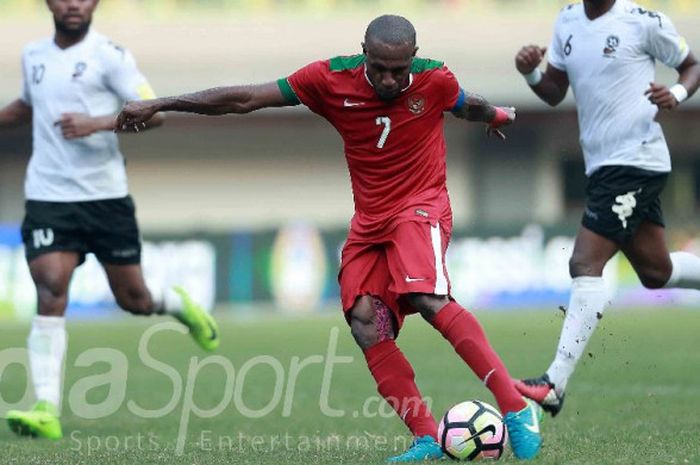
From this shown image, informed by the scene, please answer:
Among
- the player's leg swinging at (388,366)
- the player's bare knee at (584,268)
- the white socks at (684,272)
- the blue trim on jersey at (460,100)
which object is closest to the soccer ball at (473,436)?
the player's leg swinging at (388,366)

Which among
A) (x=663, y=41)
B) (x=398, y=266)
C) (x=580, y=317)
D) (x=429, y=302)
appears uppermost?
(x=663, y=41)

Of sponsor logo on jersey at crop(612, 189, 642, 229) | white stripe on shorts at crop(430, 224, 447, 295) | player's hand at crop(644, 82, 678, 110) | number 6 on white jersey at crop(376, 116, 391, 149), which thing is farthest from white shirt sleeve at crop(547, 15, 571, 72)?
white stripe on shorts at crop(430, 224, 447, 295)

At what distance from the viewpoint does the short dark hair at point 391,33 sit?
6535mm

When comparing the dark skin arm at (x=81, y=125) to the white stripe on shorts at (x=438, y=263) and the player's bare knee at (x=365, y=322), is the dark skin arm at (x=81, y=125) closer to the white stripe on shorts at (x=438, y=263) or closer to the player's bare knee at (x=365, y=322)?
the player's bare knee at (x=365, y=322)

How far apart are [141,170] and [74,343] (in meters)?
16.6

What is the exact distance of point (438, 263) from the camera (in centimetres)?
683

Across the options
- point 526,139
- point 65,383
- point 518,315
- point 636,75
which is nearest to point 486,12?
point 526,139

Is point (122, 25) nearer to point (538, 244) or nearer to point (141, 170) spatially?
point (141, 170)

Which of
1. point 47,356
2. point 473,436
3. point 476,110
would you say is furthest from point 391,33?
point 47,356

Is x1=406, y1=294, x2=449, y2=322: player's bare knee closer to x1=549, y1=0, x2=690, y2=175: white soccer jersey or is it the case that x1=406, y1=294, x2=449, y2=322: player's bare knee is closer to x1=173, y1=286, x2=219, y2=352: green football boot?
x1=549, y1=0, x2=690, y2=175: white soccer jersey

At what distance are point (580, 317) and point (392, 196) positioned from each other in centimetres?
192

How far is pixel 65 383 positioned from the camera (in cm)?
1177

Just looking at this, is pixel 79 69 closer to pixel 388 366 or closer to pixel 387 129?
pixel 387 129

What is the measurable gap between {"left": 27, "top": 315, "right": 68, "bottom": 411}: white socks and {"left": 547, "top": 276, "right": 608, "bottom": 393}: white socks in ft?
9.48
